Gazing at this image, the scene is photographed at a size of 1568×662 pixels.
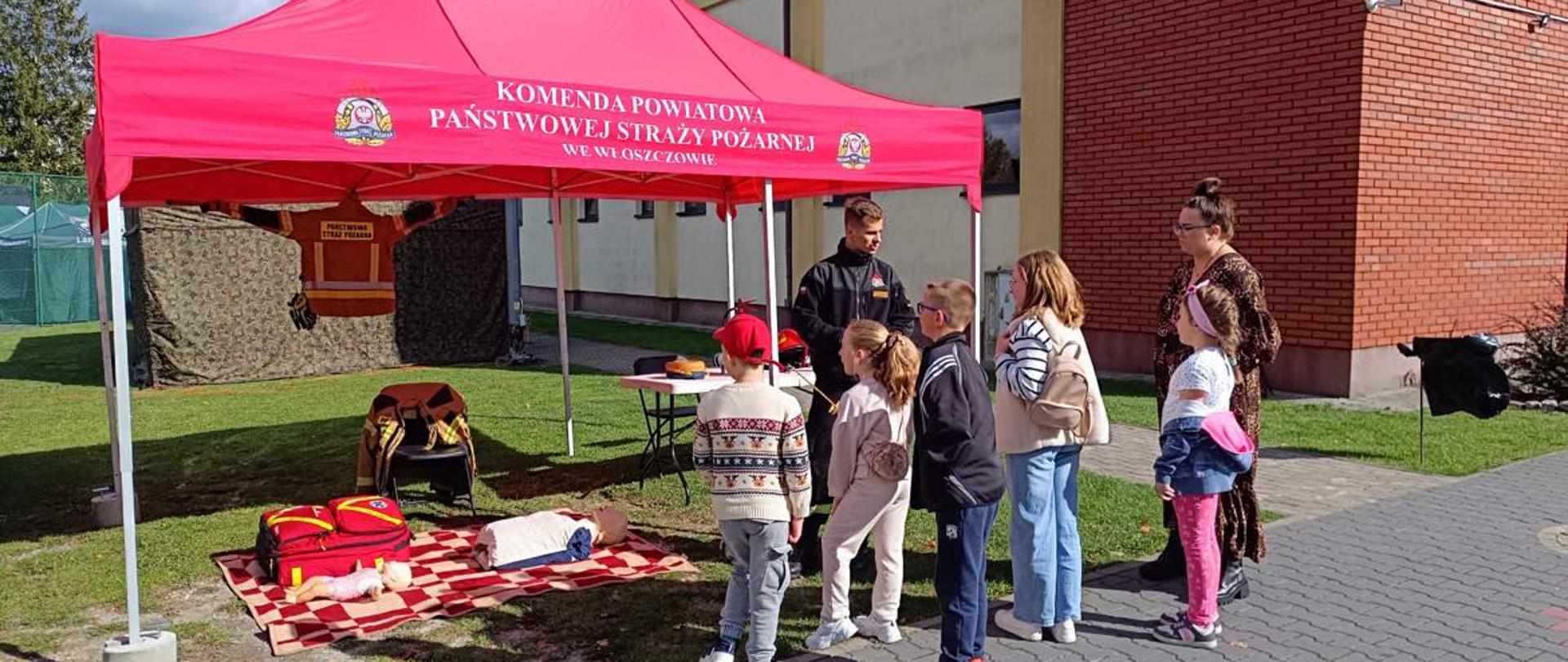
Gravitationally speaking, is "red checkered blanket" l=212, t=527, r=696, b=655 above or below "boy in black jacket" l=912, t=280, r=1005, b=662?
below

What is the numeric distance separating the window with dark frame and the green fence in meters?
22.8

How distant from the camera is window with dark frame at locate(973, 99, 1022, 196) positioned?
573 inches

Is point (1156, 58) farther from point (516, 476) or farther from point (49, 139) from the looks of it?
point (49, 139)

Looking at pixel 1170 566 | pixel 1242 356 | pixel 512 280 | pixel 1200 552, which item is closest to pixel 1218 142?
pixel 1170 566

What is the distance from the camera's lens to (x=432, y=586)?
5.38 metres

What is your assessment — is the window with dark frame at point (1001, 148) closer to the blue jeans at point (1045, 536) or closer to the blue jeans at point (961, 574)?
the blue jeans at point (1045, 536)

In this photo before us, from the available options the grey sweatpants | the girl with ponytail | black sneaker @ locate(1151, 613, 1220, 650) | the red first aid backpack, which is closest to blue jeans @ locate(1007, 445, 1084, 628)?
Result: black sneaker @ locate(1151, 613, 1220, 650)

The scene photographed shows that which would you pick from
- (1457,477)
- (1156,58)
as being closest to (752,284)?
(1156,58)

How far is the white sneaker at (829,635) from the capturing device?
14.5 ft

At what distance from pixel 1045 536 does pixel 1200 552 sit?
25.3 inches

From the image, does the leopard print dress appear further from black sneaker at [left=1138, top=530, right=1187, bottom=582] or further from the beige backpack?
the beige backpack

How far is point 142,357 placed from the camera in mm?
14680

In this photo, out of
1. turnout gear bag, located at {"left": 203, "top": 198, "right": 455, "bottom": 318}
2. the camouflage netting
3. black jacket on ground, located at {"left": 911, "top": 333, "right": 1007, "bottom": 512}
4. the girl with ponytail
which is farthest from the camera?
the camouflage netting

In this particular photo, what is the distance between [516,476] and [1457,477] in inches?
274
